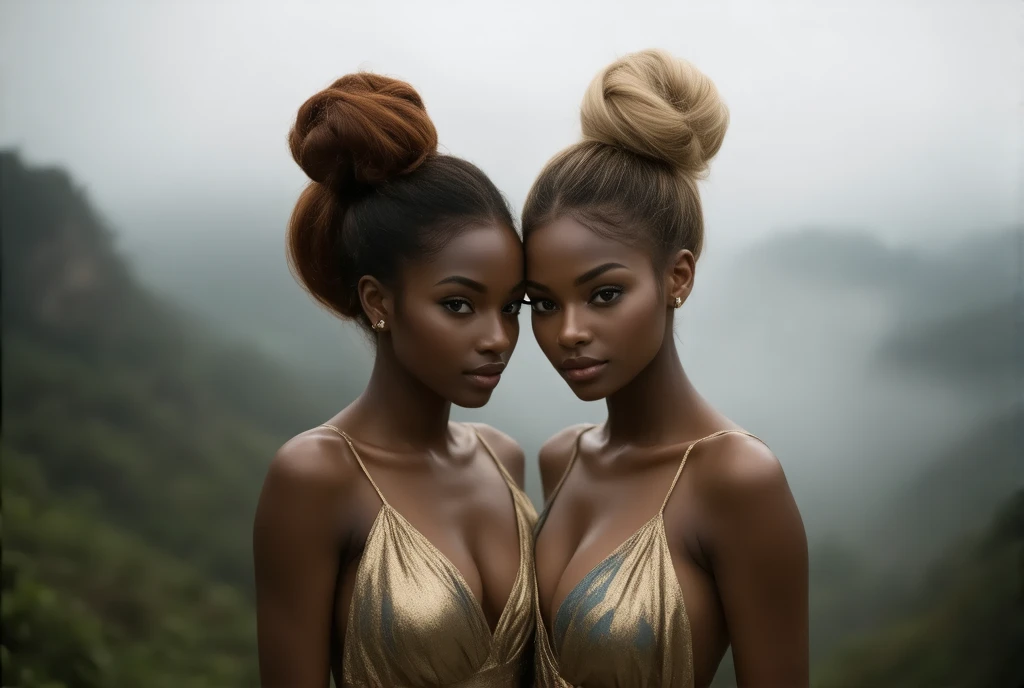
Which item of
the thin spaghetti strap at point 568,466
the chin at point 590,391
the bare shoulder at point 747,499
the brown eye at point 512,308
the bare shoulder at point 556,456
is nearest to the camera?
the bare shoulder at point 747,499

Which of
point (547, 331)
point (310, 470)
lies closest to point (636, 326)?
point (547, 331)

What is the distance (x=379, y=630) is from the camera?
219 cm

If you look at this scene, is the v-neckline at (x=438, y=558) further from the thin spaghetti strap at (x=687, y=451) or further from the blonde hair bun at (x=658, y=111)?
the blonde hair bun at (x=658, y=111)

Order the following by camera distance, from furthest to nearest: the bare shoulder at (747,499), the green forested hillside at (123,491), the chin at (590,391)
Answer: the green forested hillside at (123,491) < the chin at (590,391) < the bare shoulder at (747,499)

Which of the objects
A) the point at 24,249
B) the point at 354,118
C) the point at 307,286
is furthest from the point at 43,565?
the point at 354,118

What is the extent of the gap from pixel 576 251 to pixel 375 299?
1.57ft

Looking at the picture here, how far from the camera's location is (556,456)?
2.75 m

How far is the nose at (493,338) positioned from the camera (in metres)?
2.22

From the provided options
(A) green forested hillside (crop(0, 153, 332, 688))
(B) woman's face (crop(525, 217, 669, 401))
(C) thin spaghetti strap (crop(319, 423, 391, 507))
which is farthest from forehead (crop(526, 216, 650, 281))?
(A) green forested hillside (crop(0, 153, 332, 688))

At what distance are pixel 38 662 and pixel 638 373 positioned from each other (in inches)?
129

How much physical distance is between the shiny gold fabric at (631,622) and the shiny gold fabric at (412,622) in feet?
0.62

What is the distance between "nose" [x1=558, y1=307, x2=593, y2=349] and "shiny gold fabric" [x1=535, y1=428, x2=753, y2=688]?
1.38 ft

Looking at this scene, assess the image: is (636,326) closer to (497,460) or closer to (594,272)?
(594,272)

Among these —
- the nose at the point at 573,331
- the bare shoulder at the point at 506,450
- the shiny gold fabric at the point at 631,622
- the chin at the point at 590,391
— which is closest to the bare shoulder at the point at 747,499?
the shiny gold fabric at the point at 631,622
